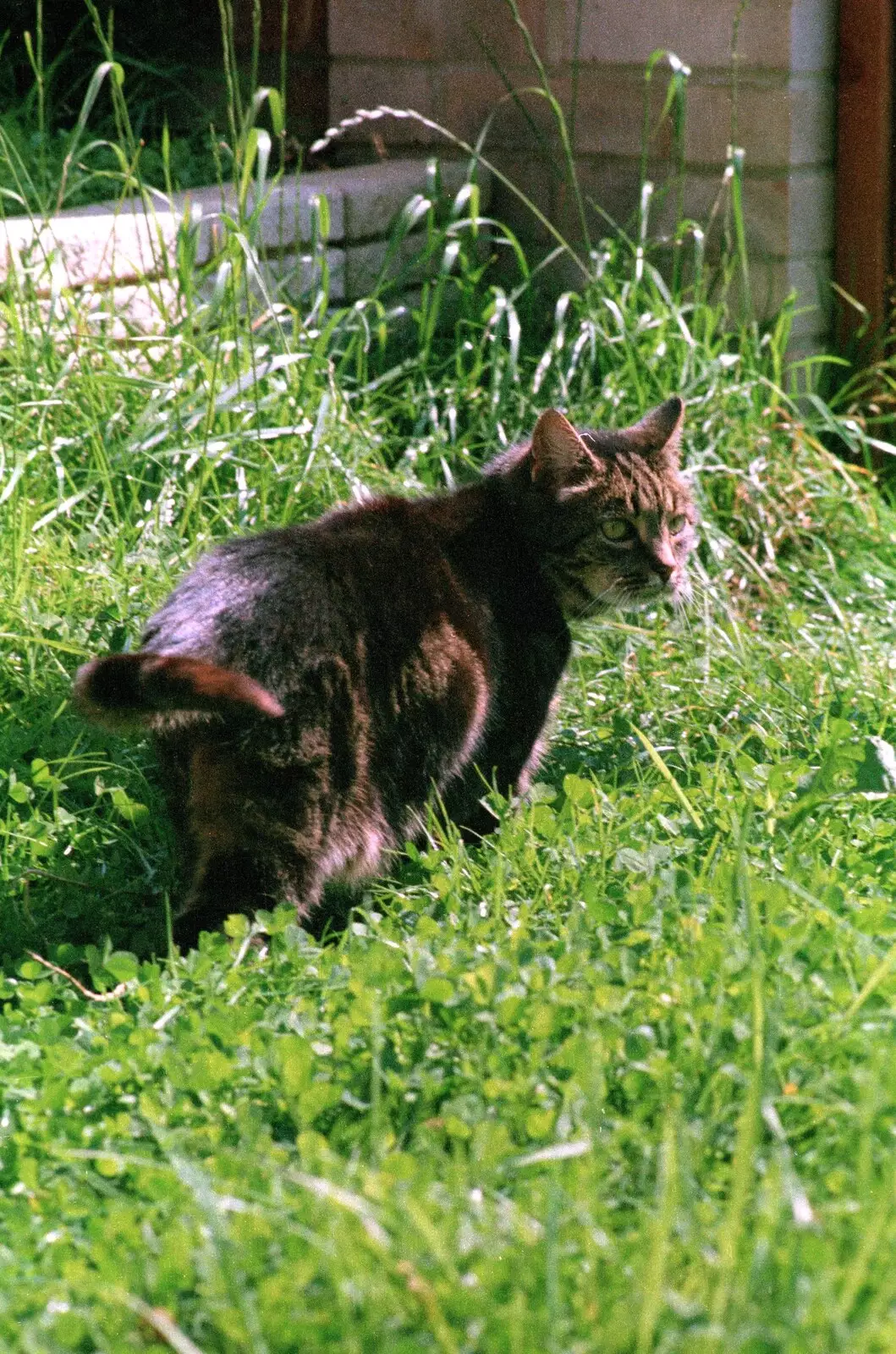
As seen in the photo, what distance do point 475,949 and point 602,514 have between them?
1.19 metres

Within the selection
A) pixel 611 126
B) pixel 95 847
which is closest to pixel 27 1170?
pixel 95 847

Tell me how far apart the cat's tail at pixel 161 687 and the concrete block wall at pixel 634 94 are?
10.4 feet

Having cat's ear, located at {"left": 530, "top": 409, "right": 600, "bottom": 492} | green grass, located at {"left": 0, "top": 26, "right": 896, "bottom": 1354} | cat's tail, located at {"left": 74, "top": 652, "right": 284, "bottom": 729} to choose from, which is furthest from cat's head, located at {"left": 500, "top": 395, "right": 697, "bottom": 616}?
cat's tail, located at {"left": 74, "top": 652, "right": 284, "bottom": 729}

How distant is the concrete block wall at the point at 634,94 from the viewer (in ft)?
16.8

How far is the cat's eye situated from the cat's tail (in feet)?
3.46

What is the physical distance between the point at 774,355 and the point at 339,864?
2.61m

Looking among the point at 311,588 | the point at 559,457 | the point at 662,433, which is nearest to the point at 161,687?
the point at 311,588

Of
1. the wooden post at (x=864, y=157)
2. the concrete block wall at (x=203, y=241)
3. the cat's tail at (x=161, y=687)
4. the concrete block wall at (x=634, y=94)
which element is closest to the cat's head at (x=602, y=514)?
the cat's tail at (x=161, y=687)

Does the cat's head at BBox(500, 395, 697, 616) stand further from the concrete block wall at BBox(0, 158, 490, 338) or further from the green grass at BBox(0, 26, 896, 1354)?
the concrete block wall at BBox(0, 158, 490, 338)

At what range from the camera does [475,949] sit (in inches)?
96.9

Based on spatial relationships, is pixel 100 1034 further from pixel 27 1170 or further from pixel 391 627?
pixel 391 627

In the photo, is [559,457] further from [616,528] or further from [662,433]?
[662,433]

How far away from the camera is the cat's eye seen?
3361 millimetres

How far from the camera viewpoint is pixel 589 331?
4.49 metres
